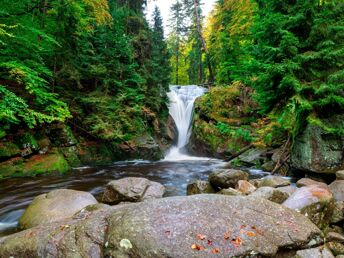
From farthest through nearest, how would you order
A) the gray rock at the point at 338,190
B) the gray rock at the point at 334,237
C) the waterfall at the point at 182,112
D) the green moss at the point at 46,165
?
the waterfall at the point at 182,112
the green moss at the point at 46,165
the gray rock at the point at 338,190
the gray rock at the point at 334,237

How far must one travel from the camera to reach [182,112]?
2048 cm

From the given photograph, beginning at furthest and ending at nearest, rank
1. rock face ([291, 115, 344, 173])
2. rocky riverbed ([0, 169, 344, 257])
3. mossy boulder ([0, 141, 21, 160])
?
mossy boulder ([0, 141, 21, 160]) < rock face ([291, 115, 344, 173]) < rocky riverbed ([0, 169, 344, 257])

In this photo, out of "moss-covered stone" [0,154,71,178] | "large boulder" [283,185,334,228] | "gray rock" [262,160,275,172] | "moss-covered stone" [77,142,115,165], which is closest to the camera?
"large boulder" [283,185,334,228]

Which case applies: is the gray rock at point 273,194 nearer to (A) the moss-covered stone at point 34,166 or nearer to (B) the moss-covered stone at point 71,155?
(A) the moss-covered stone at point 34,166

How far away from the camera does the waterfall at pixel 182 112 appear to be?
59.1 feet

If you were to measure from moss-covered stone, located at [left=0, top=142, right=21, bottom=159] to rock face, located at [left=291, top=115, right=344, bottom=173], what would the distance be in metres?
10.3

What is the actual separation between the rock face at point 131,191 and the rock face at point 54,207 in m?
0.83

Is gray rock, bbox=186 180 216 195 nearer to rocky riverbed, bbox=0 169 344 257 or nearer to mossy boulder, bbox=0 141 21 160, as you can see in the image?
rocky riverbed, bbox=0 169 344 257

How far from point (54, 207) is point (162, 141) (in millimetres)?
12625

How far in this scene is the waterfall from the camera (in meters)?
18.0

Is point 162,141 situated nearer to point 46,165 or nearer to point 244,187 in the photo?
point 46,165

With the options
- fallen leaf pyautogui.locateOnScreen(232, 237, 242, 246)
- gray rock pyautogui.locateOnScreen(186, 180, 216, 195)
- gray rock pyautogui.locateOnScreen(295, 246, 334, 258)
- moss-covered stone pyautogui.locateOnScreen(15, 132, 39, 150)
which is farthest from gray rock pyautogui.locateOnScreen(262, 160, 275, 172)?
moss-covered stone pyautogui.locateOnScreen(15, 132, 39, 150)

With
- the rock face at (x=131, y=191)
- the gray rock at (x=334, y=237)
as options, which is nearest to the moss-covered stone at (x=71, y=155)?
the rock face at (x=131, y=191)

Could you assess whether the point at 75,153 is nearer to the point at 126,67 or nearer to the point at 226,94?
the point at 126,67
